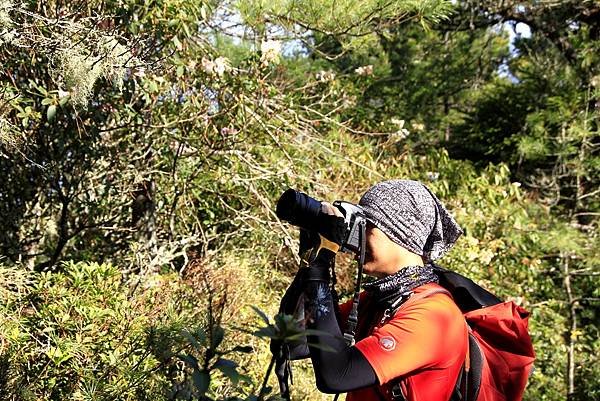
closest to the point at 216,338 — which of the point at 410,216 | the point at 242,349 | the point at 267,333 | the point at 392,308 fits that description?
the point at 242,349

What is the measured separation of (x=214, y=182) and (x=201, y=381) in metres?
3.08

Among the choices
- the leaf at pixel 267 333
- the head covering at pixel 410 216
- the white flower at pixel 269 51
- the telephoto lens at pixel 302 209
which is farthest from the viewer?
the white flower at pixel 269 51

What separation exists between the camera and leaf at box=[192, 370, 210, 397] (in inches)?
21.1

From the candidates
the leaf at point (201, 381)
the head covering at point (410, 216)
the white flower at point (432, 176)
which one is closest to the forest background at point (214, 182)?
the leaf at point (201, 381)

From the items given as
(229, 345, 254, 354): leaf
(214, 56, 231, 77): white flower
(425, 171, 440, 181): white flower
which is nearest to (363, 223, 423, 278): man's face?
(229, 345, 254, 354): leaf

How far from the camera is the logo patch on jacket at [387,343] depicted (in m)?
1.44

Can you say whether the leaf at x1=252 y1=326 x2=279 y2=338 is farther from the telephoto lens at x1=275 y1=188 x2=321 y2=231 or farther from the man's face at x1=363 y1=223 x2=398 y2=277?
the man's face at x1=363 y1=223 x2=398 y2=277

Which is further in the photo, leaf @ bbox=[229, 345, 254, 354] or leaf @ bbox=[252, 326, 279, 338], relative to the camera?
leaf @ bbox=[229, 345, 254, 354]

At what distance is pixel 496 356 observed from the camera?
1614 millimetres

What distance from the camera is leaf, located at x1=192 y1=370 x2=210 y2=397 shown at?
1.05 metres

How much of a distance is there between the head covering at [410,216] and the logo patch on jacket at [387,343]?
0.90 ft

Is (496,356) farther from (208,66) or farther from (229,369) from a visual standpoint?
(208,66)

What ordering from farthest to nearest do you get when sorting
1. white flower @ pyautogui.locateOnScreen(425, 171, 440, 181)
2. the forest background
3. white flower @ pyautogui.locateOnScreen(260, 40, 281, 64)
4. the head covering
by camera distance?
1. white flower @ pyautogui.locateOnScreen(425, 171, 440, 181)
2. white flower @ pyautogui.locateOnScreen(260, 40, 281, 64)
3. the forest background
4. the head covering

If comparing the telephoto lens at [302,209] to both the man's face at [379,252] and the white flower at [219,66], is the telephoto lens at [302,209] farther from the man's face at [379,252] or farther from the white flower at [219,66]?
the white flower at [219,66]
